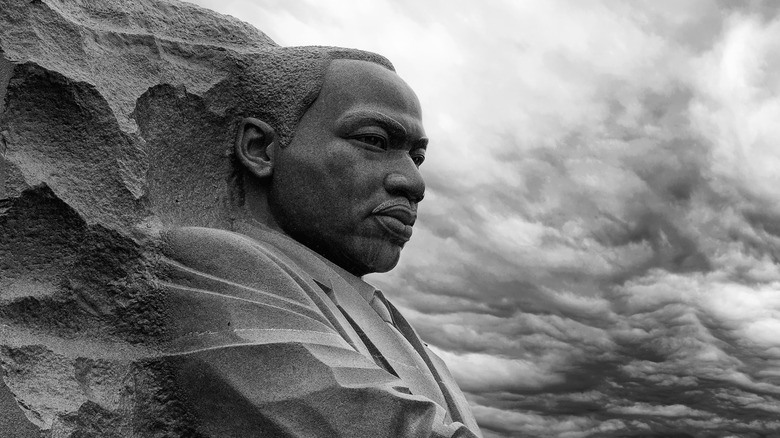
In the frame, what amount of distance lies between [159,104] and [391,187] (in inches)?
54.3

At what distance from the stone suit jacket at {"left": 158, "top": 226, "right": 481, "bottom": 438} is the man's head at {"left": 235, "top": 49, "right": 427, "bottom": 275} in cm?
38

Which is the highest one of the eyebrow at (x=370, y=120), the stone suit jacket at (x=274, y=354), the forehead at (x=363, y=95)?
the forehead at (x=363, y=95)

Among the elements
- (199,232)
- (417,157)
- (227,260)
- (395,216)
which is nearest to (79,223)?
(199,232)

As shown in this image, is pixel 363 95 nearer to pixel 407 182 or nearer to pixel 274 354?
pixel 407 182

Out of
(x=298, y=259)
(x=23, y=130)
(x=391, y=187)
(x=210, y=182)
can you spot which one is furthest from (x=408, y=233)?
(x=23, y=130)

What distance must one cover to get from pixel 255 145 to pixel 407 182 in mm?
952

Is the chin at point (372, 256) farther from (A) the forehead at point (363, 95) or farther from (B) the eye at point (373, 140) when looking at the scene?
(A) the forehead at point (363, 95)

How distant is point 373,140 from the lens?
5.64 metres

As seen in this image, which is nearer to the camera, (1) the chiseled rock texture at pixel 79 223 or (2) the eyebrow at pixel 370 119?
(1) the chiseled rock texture at pixel 79 223

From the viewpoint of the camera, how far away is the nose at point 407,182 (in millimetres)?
5566

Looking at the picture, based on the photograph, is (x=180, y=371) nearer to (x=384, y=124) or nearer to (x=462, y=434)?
(x=462, y=434)

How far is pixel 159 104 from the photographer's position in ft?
17.6

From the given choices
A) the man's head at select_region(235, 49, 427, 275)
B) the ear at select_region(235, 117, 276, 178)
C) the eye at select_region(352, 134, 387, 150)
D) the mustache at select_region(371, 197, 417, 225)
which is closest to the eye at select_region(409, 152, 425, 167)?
the man's head at select_region(235, 49, 427, 275)

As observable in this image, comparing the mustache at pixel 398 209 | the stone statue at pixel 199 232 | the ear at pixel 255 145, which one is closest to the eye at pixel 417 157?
the stone statue at pixel 199 232
